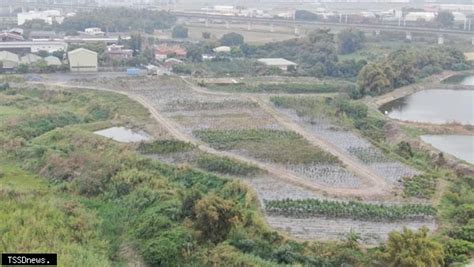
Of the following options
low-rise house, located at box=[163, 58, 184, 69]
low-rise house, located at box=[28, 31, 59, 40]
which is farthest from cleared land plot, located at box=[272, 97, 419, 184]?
low-rise house, located at box=[28, 31, 59, 40]

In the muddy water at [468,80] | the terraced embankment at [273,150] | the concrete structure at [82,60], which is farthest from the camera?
the muddy water at [468,80]

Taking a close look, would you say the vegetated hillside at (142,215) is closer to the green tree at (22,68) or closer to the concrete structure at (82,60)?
the green tree at (22,68)

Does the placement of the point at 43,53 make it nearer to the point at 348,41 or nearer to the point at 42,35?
the point at 42,35

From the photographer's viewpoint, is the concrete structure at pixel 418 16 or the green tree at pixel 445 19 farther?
the concrete structure at pixel 418 16

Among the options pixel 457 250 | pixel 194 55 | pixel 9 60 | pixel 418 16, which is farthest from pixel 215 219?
pixel 418 16

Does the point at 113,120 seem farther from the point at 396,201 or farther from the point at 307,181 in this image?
the point at 396,201

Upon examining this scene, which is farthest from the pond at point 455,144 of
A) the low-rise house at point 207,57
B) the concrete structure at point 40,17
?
the concrete structure at point 40,17
